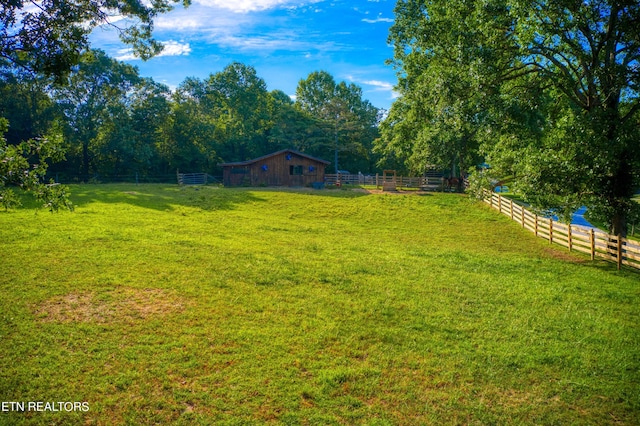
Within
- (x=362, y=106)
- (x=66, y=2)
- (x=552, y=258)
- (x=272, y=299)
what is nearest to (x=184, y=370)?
(x=272, y=299)

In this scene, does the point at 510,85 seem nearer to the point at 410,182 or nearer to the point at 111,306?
the point at 111,306

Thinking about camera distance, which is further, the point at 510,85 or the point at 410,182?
the point at 410,182

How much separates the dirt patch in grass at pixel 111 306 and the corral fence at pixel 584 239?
1672cm

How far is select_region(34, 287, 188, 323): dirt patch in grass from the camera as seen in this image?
7.87 meters

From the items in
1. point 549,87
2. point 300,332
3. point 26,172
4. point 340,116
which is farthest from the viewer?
point 340,116

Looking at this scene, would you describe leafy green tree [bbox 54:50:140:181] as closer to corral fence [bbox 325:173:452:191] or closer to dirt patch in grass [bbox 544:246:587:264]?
corral fence [bbox 325:173:452:191]

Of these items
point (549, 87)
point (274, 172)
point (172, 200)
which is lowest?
point (172, 200)

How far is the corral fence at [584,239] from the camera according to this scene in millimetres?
15102

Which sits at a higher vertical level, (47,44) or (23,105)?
(23,105)

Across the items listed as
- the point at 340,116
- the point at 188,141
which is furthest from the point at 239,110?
the point at 340,116

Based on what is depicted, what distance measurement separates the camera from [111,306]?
841 cm

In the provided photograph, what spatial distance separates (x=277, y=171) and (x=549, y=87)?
95.9 ft

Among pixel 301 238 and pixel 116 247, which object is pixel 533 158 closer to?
pixel 301 238

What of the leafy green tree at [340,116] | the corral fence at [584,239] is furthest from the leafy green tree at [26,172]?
the leafy green tree at [340,116]
